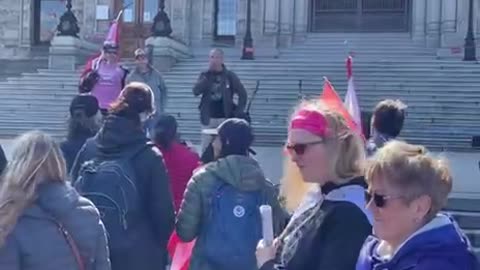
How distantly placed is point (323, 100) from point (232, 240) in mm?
1652

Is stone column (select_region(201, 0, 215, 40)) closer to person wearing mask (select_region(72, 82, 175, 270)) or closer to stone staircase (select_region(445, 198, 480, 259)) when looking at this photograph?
stone staircase (select_region(445, 198, 480, 259))

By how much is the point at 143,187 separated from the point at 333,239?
2.43 meters

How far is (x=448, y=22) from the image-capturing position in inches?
1081

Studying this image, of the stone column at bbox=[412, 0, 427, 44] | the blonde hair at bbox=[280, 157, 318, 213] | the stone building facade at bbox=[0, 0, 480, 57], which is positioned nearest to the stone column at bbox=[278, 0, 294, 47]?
the stone building facade at bbox=[0, 0, 480, 57]

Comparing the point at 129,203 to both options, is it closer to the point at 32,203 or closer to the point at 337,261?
the point at 32,203

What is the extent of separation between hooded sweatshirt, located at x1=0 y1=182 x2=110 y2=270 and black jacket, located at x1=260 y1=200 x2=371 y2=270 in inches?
42.8

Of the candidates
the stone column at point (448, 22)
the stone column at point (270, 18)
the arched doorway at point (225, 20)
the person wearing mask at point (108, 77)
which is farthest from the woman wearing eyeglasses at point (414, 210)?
the arched doorway at point (225, 20)

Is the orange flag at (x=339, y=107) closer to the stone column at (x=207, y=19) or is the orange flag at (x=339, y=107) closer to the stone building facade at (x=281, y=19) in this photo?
the stone building facade at (x=281, y=19)

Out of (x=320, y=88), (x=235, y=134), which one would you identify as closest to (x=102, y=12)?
(x=320, y=88)

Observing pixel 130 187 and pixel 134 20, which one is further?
pixel 134 20

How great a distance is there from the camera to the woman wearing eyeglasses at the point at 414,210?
3.72 metres

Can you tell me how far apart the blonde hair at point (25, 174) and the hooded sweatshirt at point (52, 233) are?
48 millimetres

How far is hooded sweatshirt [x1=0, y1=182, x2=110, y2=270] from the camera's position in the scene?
191 inches

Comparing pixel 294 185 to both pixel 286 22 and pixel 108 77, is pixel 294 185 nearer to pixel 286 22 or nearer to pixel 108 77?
pixel 108 77
